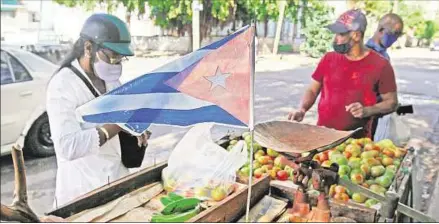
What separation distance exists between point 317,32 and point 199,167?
412 centimetres

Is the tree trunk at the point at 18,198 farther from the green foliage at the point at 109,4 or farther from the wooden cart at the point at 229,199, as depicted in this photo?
the green foliage at the point at 109,4

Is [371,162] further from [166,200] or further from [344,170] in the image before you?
[166,200]

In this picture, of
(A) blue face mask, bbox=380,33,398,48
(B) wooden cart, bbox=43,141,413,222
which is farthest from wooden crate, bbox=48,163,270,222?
(A) blue face mask, bbox=380,33,398,48

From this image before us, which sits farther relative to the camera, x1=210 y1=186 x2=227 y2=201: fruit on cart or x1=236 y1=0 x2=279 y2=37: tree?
x1=236 y1=0 x2=279 y2=37: tree

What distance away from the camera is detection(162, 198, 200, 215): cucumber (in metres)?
1.41

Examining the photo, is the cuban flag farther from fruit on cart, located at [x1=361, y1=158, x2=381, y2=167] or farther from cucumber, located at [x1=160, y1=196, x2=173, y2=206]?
fruit on cart, located at [x1=361, y1=158, x2=381, y2=167]

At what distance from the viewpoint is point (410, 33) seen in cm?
326

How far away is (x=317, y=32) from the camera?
5.39 meters

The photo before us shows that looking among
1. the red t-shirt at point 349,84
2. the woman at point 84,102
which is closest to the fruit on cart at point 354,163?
the red t-shirt at point 349,84

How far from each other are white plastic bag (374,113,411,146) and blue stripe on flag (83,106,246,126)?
1.83 meters

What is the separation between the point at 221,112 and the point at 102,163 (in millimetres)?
716

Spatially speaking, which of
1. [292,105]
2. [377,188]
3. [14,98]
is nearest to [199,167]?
[377,188]

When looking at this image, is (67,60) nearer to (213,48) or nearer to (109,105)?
(109,105)

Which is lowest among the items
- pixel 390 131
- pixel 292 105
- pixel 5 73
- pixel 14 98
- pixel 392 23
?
pixel 292 105
